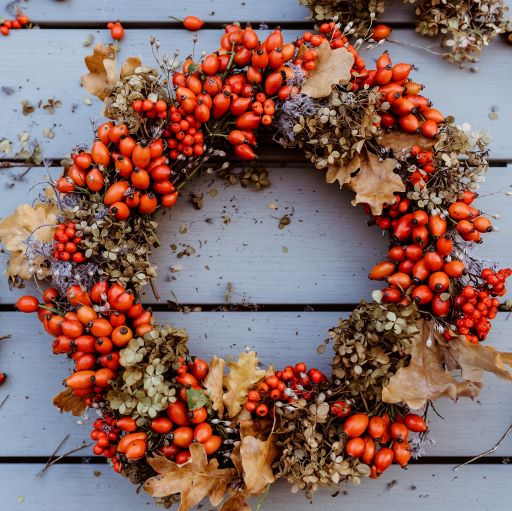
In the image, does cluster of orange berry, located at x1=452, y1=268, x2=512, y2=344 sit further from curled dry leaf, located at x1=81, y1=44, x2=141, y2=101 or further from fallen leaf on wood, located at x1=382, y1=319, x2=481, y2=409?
curled dry leaf, located at x1=81, y1=44, x2=141, y2=101

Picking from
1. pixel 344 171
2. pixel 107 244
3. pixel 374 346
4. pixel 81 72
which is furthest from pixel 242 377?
pixel 81 72

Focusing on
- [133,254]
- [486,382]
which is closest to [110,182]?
[133,254]

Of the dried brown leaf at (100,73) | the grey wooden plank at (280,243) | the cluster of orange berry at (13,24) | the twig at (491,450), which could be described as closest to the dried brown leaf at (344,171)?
the grey wooden plank at (280,243)

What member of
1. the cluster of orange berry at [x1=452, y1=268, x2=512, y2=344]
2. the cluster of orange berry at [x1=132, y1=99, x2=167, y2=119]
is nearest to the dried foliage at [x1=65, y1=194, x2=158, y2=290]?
the cluster of orange berry at [x1=132, y1=99, x2=167, y2=119]

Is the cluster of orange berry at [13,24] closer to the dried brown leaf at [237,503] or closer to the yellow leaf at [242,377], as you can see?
the yellow leaf at [242,377]

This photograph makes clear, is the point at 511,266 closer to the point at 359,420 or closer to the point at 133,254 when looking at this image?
the point at 359,420
